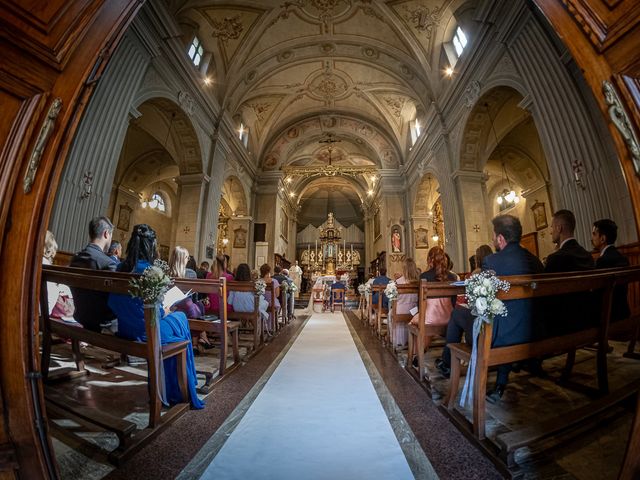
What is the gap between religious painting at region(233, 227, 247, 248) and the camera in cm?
1284

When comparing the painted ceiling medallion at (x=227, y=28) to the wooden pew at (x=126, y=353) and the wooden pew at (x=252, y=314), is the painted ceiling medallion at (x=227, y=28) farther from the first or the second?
the wooden pew at (x=126, y=353)

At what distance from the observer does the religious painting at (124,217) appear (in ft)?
37.4

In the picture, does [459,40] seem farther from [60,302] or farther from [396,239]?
[60,302]

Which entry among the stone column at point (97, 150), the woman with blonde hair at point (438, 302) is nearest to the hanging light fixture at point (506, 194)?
the woman with blonde hair at point (438, 302)

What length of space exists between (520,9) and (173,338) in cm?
703

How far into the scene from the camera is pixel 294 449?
1.45 m

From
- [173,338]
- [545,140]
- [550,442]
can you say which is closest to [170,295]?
[173,338]

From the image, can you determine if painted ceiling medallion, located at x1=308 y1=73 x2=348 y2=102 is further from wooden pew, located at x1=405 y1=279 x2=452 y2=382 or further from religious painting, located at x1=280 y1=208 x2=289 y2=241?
wooden pew, located at x1=405 y1=279 x2=452 y2=382

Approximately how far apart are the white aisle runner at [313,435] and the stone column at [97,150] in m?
3.97

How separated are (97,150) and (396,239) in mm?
11456

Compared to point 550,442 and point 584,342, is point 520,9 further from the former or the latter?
point 550,442

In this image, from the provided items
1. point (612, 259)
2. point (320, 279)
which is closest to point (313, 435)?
point (612, 259)

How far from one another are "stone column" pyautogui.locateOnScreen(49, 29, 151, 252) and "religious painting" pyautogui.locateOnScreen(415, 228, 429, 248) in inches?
422

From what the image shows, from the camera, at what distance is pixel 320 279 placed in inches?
410
